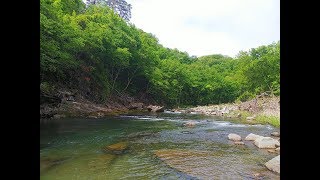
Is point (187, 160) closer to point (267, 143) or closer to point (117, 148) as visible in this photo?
point (117, 148)

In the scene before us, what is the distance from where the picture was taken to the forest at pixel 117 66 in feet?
54.9

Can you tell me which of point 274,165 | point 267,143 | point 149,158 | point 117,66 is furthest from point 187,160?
point 117,66

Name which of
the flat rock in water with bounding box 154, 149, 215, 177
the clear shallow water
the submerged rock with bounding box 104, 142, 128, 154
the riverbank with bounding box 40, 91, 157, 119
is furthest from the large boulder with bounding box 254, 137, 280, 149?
the riverbank with bounding box 40, 91, 157, 119

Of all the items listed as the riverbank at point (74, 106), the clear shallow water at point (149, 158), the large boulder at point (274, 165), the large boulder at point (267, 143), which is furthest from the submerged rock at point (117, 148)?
the riverbank at point (74, 106)

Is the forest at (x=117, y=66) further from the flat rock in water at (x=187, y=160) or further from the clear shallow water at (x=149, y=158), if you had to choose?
the flat rock in water at (x=187, y=160)

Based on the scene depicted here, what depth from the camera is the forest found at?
16725 millimetres

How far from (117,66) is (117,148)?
22404 millimetres

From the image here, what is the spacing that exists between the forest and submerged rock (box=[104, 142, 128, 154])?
7.36m

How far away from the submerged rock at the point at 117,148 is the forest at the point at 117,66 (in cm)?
736
